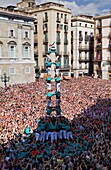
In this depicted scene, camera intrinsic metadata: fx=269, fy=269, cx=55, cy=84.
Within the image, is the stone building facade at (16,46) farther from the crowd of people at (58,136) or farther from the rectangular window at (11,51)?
the crowd of people at (58,136)

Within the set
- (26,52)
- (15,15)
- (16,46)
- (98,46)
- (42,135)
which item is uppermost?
(15,15)

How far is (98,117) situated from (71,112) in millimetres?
2428

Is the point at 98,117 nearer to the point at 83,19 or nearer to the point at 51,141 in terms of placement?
the point at 51,141

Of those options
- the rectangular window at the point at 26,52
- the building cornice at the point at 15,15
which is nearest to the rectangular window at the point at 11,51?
the rectangular window at the point at 26,52

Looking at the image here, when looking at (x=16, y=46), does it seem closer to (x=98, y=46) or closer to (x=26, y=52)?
(x=26, y=52)

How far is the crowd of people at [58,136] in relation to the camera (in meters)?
10.3

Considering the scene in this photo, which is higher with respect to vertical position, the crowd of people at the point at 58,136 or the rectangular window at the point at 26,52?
the rectangular window at the point at 26,52

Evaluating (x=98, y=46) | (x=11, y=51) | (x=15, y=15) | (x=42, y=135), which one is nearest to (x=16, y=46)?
(x=11, y=51)

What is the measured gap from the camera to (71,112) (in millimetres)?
18797

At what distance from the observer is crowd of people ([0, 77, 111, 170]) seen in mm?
10320

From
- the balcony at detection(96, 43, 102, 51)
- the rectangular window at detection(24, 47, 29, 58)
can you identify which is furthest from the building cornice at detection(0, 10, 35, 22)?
the balcony at detection(96, 43, 102, 51)

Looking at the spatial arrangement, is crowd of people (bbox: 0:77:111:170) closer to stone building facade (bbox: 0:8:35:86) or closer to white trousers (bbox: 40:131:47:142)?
white trousers (bbox: 40:131:47:142)

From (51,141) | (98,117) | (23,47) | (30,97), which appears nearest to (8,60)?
(23,47)

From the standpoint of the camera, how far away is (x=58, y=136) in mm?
14102
